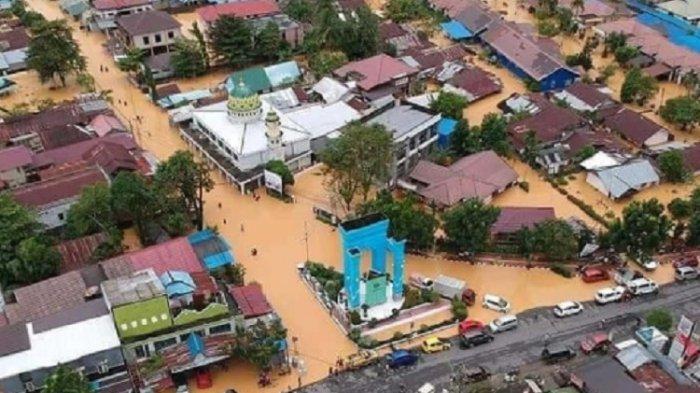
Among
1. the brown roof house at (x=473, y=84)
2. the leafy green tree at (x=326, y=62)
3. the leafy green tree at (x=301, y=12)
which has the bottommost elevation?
the brown roof house at (x=473, y=84)

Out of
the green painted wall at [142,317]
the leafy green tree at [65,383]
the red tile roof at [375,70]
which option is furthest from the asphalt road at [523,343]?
the red tile roof at [375,70]

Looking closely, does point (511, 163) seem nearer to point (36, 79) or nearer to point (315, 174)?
point (315, 174)

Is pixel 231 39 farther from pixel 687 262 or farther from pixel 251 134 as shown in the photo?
pixel 687 262

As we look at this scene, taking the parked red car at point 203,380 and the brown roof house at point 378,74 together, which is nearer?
the parked red car at point 203,380

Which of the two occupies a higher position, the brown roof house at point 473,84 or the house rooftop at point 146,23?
the house rooftop at point 146,23

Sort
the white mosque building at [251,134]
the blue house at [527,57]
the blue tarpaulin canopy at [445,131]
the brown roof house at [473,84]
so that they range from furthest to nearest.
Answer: the blue house at [527,57] → the brown roof house at [473,84] → the blue tarpaulin canopy at [445,131] → the white mosque building at [251,134]

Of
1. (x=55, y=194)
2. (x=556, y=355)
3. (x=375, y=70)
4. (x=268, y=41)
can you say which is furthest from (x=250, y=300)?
(x=268, y=41)

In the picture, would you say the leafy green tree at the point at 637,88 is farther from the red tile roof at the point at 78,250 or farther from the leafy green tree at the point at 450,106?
the red tile roof at the point at 78,250
